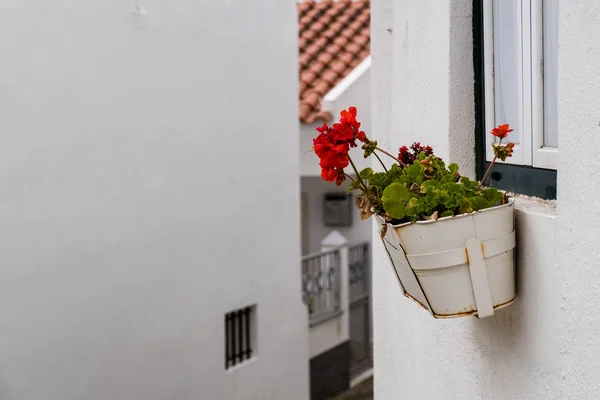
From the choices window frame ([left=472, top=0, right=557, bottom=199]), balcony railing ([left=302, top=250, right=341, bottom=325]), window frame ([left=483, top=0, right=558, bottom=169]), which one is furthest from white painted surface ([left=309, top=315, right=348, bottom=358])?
window frame ([left=483, top=0, right=558, bottom=169])

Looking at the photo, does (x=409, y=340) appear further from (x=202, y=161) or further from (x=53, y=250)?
(x=202, y=161)

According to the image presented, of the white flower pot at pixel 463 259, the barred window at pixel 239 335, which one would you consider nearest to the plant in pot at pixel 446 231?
the white flower pot at pixel 463 259

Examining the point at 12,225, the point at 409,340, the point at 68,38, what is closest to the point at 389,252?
the point at 409,340

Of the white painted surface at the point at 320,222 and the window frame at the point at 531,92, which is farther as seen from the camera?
the white painted surface at the point at 320,222

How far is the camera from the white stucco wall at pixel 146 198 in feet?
24.0

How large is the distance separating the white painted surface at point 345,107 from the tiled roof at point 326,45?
8.0 inches

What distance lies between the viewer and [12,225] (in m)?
7.13

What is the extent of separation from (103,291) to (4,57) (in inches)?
95.9

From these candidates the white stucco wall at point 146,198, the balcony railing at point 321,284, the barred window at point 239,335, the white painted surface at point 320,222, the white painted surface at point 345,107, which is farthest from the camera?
the white painted surface at point 320,222

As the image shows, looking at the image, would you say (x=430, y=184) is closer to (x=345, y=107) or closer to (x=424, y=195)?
(x=424, y=195)

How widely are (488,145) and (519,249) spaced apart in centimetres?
62

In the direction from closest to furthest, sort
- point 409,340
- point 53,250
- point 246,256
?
point 409,340 < point 53,250 < point 246,256

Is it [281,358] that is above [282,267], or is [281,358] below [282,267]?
below

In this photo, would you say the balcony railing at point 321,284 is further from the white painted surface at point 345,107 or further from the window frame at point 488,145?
the window frame at point 488,145
